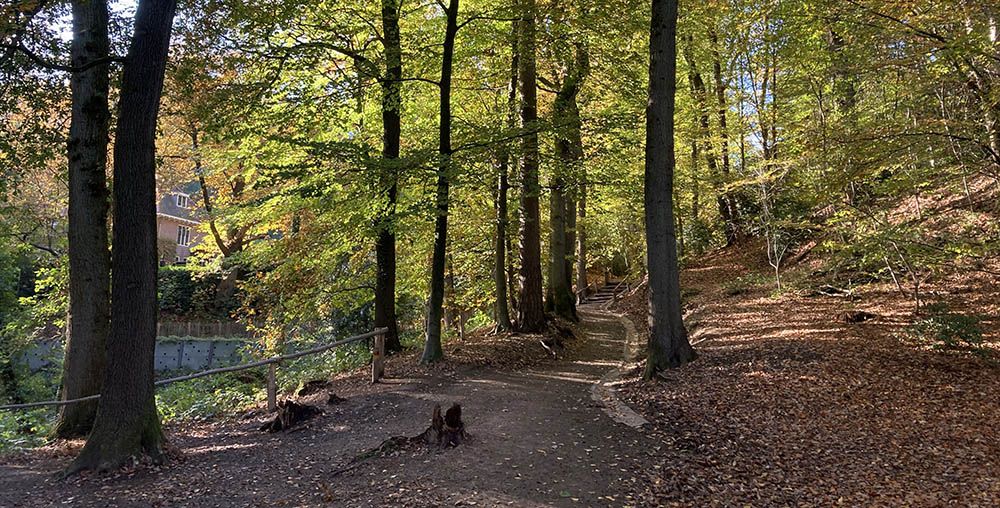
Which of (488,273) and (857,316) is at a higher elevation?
(488,273)

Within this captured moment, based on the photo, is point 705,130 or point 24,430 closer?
point 24,430

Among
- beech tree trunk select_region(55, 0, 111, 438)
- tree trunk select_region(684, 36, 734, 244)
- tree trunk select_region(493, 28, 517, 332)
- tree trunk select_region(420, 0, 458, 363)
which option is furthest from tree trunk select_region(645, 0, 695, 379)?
tree trunk select_region(684, 36, 734, 244)

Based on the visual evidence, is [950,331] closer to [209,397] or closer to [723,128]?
[723,128]

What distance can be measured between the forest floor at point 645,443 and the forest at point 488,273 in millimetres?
44

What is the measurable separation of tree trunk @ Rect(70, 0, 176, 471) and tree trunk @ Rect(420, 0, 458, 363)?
412cm

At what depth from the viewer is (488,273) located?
1526 cm

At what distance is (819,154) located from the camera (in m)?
9.31

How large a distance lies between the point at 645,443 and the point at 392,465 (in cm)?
253

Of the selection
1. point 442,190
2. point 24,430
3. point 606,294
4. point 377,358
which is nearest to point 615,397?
point 377,358

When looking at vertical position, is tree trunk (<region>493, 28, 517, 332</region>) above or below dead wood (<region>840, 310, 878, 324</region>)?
Result: above

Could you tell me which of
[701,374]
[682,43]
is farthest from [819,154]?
[682,43]

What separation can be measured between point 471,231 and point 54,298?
9187mm

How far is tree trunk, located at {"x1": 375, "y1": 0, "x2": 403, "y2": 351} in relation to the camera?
364 inches

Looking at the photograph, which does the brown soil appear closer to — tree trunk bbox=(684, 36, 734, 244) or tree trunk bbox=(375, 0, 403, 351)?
tree trunk bbox=(375, 0, 403, 351)
